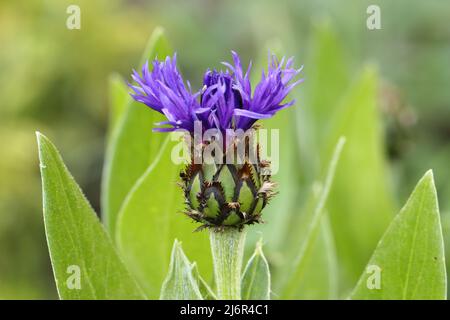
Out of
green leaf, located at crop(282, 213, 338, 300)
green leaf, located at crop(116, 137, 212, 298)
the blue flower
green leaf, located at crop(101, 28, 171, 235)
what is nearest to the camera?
the blue flower

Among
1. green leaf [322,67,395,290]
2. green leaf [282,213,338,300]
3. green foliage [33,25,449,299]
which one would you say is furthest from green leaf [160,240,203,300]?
green leaf [322,67,395,290]

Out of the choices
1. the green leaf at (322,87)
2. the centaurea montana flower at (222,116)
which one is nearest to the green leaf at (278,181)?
the green leaf at (322,87)

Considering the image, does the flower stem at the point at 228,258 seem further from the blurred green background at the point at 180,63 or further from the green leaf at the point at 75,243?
the blurred green background at the point at 180,63

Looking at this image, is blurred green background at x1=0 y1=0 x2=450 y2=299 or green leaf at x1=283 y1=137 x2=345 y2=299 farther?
blurred green background at x1=0 y1=0 x2=450 y2=299

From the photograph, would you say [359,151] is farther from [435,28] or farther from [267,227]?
[435,28]

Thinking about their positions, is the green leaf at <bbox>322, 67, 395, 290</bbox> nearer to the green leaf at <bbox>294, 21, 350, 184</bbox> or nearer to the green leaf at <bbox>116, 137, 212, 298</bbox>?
the green leaf at <bbox>294, 21, 350, 184</bbox>
